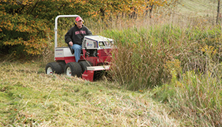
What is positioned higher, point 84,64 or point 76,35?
point 76,35

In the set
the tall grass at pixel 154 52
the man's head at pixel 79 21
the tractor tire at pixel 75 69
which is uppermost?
the man's head at pixel 79 21

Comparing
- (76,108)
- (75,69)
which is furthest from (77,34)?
(76,108)

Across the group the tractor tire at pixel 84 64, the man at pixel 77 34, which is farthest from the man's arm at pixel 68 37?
the tractor tire at pixel 84 64

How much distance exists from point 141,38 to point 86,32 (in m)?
2.12

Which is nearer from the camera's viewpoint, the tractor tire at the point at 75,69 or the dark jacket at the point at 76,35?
the tractor tire at the point at 75,69

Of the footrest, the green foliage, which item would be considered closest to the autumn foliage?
the footrest

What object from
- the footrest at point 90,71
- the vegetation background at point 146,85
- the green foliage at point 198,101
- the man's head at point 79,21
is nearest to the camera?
the vegetation background at point 146,85

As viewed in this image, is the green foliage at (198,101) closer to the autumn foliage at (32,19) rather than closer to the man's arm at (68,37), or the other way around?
the man's arm at (68,37)

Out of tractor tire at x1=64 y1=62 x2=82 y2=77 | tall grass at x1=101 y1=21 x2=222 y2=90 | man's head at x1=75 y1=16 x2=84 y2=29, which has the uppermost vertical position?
man's head at x1=75 y1=16 x2=84 y2=29

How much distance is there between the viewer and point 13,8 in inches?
364

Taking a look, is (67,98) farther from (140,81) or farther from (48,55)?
(48,55)

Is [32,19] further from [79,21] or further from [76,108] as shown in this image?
[76,108]

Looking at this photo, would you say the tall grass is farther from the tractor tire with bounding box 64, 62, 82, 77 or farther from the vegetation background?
the tractor tire with bounding box 64, 62, 82, 77

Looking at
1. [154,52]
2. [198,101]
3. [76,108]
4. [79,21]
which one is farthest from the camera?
[79,21]
